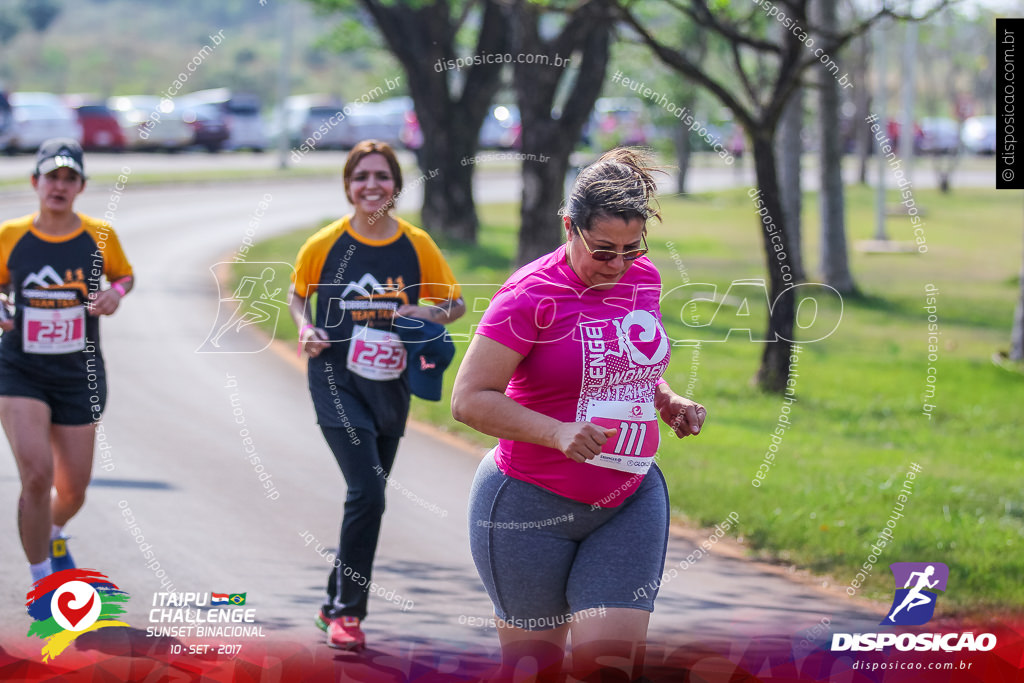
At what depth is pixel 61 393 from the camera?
5293mm

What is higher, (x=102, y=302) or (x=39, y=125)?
(x=39, y=125)

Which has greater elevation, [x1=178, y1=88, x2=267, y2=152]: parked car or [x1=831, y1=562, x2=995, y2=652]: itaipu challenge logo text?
[x1=178, y1=88, x2=267, y2=152]: parked car

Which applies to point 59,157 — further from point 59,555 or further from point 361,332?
point 59,555

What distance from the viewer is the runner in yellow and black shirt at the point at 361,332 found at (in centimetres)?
520

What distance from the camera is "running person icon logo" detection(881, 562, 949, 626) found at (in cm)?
586

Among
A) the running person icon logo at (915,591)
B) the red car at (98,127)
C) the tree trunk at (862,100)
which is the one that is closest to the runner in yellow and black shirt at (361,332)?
the running person icon logo at (915,591)

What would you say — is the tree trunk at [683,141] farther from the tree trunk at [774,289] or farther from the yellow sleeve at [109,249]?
the yellow sleeve at [109,249]

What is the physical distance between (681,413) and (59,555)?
10.8ft

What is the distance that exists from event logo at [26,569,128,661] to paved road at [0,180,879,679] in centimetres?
9

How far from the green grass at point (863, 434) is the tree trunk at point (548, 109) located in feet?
2.27

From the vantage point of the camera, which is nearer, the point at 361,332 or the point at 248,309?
the point at 361,332

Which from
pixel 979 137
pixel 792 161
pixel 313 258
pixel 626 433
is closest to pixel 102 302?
pixel 313 258

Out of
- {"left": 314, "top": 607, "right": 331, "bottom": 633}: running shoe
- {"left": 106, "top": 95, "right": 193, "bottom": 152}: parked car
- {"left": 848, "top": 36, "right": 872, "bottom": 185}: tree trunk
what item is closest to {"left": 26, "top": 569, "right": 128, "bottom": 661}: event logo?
{"left": 314, "top": 607, "right": 331, "bottom": 633}: running shoe

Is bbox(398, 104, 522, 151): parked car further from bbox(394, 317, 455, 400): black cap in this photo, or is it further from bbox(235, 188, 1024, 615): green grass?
bbox(394, 317, 455, 400): black cap
